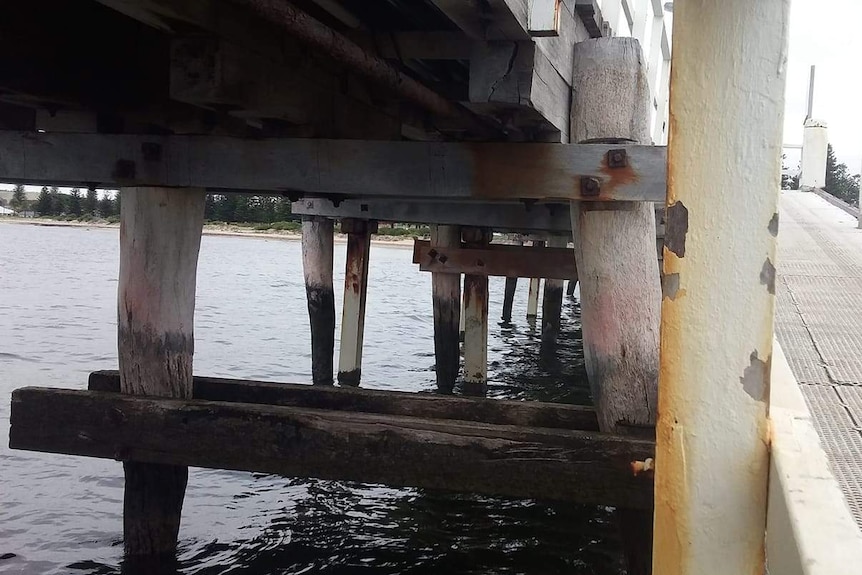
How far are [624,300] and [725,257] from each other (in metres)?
2.37

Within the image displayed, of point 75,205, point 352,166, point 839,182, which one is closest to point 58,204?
point 75,205

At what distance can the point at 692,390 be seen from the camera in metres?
1.67

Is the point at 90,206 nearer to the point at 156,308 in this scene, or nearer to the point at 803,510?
the point at 156,308

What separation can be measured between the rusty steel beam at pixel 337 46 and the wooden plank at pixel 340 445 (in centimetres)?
148

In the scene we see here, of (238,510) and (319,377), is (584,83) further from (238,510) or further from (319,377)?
(319,377)

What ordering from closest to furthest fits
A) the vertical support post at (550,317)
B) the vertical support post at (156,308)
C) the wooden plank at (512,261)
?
the vertical support post at (156,308), the wooden plank at (512,261), the vertical support post at (550,317)

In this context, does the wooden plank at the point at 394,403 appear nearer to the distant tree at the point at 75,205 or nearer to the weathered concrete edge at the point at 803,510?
the weathered concrete edge at the point at 803,510

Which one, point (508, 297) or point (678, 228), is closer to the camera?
point (678, 228)

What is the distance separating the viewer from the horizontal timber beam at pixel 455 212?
8500 mm

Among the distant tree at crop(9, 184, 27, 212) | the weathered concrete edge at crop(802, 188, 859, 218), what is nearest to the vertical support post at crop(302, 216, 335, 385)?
the weathered concrete edge at crop(802, 188, 859, 218)

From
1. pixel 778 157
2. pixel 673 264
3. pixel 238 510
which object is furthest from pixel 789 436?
pixel 238 510

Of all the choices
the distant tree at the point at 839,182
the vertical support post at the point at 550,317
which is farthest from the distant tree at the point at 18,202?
the vertical support post at the point at 550,317

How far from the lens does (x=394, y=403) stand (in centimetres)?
413

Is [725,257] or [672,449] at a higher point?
[725,257]
